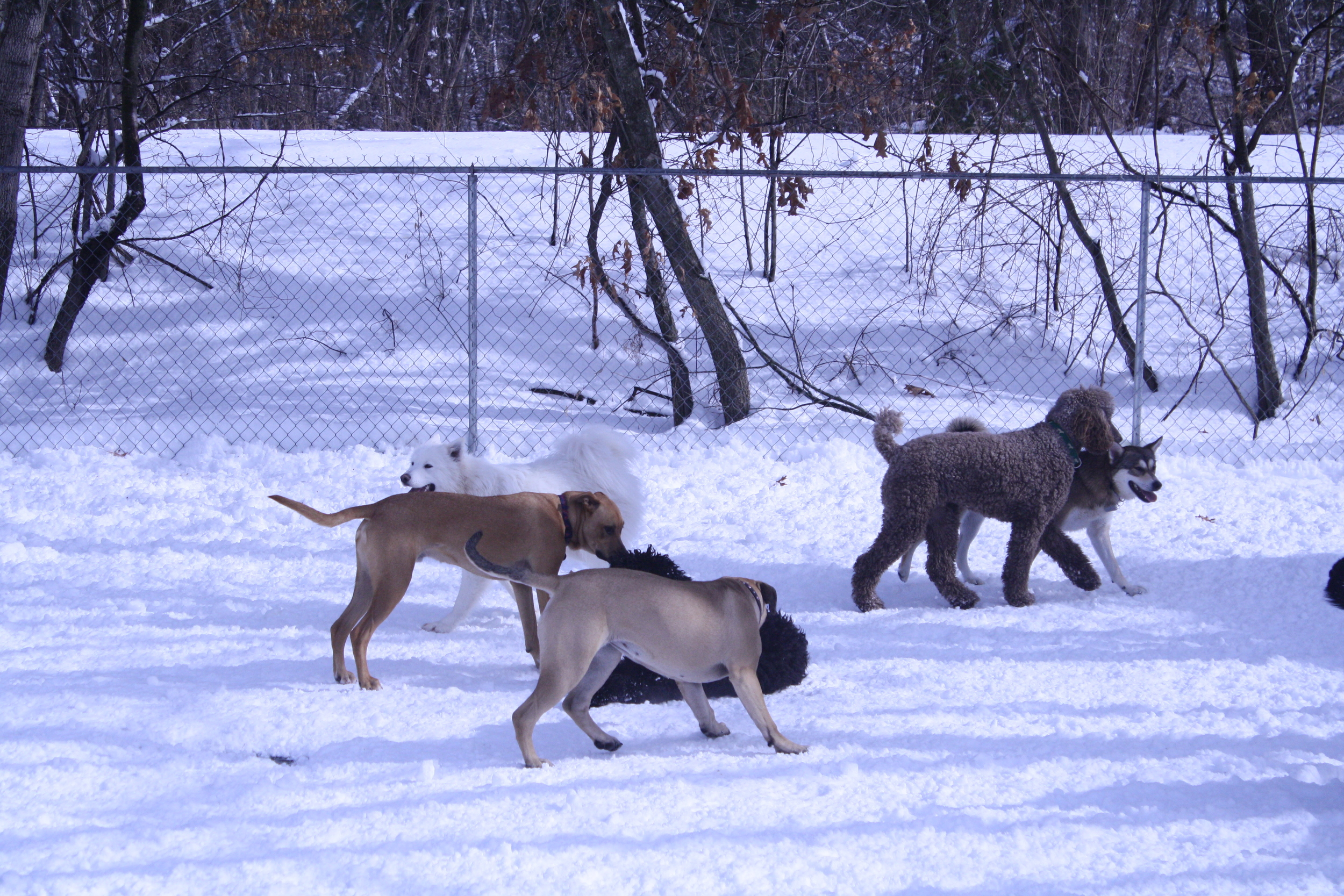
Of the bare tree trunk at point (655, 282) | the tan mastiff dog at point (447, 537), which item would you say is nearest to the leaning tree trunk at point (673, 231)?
the bare tree trunk at point (655, 282)

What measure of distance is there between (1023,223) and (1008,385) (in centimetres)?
207

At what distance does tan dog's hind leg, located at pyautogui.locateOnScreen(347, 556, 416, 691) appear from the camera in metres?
3.68

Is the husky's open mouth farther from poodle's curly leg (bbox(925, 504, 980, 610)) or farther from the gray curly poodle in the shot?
poodle's curly leg (bbox(925, 504, 980, 610))

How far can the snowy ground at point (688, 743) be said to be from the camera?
2.38m

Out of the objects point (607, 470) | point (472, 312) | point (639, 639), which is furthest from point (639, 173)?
point (639, 639)

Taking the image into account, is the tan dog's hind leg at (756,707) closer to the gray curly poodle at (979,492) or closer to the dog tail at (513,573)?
the dog tail at (513,573)

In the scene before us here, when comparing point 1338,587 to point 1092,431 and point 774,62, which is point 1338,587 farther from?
point 774,62

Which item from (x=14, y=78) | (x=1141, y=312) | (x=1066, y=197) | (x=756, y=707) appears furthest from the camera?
(x=1066, y=197)

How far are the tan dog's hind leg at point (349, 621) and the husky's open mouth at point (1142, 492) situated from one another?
11.6 ft

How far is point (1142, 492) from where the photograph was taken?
490cm

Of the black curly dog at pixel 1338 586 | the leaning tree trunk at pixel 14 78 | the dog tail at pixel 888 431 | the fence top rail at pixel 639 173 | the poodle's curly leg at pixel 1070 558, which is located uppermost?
the leaning tree trunk at pixel 14 78

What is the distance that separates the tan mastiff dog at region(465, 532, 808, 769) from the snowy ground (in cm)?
15

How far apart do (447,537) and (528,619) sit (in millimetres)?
447

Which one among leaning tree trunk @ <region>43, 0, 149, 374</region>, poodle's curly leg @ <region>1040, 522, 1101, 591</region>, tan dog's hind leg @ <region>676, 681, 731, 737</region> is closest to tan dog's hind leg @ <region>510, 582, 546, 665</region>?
tan dog's hind leg @ <region>676, 681, 731, 737</region>
